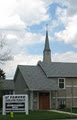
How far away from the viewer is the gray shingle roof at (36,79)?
4559 cm

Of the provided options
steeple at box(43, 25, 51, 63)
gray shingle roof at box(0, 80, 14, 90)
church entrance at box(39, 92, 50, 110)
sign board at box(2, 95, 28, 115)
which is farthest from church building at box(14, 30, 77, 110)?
steeple at box(43, 25, 51, 63)

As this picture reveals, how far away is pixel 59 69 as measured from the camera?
5016 cm

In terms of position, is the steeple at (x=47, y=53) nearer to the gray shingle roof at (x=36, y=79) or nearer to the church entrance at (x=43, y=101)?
the gray shingle roof at (x=36, y=79)

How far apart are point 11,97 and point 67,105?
15.2 meters

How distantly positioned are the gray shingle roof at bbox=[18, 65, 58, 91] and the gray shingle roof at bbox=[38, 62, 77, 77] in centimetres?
71

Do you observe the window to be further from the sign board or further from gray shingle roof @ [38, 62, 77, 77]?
the sign board

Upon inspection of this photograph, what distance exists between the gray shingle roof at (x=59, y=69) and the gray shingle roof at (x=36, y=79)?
71 cm

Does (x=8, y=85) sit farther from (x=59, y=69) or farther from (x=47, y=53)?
(x=47, y=53)

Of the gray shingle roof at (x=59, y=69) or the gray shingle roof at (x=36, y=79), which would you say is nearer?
the gray shingle roof at (x=36, y=79)

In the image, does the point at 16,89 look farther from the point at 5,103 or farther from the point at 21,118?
the point at 21,118

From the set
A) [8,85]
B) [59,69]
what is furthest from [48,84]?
[8,85]

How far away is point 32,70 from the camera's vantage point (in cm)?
4978

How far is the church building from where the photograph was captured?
151ft

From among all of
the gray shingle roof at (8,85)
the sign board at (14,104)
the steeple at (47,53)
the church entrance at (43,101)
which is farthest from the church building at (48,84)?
the steeple at (47,53)
